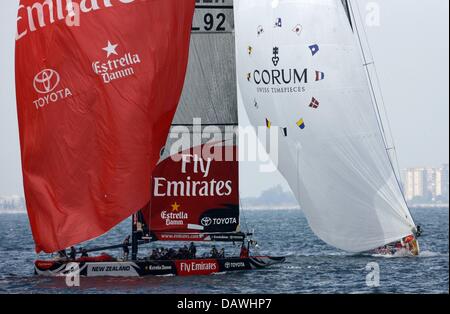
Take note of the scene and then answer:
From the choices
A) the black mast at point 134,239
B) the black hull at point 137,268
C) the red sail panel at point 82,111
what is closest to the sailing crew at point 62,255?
the black hull at point 137,268

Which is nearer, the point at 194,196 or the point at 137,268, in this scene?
the point at 137,268

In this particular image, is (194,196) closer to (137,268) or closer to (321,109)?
(137,268)

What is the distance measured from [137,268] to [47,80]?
5698 millimetres

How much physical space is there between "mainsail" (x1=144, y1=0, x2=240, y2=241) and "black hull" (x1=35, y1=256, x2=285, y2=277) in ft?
3.17

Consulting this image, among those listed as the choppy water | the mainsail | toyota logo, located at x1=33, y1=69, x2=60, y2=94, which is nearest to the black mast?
the mainsail

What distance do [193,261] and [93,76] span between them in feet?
19.9

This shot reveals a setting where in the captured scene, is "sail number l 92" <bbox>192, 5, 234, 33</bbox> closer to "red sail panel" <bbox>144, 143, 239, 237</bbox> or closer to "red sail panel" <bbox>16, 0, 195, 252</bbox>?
"red sail panel" <bbox>16, 0, 195, 252</bbox>

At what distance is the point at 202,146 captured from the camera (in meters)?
30.6

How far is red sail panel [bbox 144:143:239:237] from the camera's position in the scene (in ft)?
99.9

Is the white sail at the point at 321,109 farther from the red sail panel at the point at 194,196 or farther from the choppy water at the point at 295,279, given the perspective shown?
the red sail panel at the point at 194,196

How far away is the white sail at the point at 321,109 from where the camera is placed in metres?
32.2

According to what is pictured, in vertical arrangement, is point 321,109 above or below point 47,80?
below

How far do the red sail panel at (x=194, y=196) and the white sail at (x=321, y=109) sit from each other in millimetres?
2827

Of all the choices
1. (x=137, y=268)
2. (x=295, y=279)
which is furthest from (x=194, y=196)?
(x=295, y=279)
